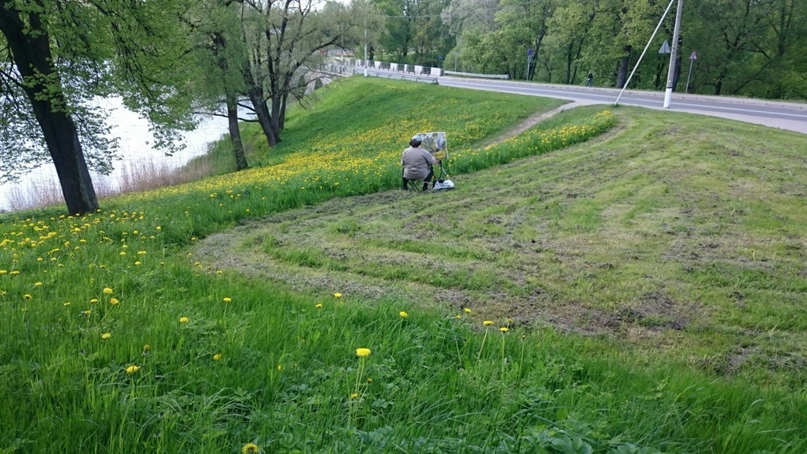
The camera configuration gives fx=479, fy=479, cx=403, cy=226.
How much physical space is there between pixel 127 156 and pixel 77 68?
18681 mm

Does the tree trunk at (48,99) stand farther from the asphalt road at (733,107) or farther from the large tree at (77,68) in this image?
the asphalt road at (733,107)

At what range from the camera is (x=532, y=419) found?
2664 millimetres

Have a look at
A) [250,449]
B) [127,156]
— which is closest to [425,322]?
[250,449]

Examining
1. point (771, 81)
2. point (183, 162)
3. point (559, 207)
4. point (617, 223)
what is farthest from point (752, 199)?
point (771, 81)

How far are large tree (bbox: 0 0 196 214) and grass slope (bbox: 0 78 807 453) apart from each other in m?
2.69

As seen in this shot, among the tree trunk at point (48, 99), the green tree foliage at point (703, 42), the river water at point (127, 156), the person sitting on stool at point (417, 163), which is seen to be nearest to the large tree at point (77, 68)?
the tree trunk at point (48, 99)

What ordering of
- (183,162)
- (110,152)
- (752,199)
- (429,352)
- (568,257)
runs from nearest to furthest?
(429,352), (568,257), (752,199), (110,152), (183,162)

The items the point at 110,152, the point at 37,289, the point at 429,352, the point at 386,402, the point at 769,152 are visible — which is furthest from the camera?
the point at 110,152

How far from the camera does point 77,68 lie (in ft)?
33.7

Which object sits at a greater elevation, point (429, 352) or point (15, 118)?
point (15, 118)

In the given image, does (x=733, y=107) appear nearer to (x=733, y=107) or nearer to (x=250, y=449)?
(x=733, y=107)

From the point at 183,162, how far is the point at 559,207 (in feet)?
84.6

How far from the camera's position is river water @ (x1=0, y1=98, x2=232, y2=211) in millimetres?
20578

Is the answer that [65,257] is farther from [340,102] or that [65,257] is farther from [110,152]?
[340,102]
